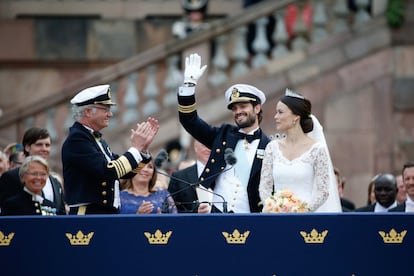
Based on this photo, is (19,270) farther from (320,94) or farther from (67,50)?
(67,50)

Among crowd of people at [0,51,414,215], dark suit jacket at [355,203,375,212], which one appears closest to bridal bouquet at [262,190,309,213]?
crowd of people at [0,51,414,215]

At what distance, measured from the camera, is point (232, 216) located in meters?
10.9

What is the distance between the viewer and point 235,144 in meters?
12.9

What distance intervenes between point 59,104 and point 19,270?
7.59 meters

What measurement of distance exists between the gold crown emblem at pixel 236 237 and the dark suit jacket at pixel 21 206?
7.83 feet

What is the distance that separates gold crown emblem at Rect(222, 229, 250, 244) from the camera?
10.9 m

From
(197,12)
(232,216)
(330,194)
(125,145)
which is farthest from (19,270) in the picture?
(197,12)

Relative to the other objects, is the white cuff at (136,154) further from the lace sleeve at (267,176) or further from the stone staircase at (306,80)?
the stone staircase at (306,80)

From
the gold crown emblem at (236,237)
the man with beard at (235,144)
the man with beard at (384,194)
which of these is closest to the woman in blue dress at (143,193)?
the man with beard at (235,144)

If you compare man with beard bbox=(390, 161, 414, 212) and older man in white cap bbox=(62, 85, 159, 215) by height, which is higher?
older man in white cap bbox=(62, 85, 159, 215)

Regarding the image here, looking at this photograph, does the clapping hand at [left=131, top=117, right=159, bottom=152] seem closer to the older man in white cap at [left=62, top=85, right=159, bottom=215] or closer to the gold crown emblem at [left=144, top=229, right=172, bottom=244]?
the older man in white cap at [left=62, top=85, right=159, bottom=215]

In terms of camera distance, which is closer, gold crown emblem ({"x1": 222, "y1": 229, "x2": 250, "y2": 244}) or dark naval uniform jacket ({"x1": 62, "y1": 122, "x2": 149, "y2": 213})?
gold crown emblem ({"x1": 222, "y1": 229, "x2": 250, "y2": 244})

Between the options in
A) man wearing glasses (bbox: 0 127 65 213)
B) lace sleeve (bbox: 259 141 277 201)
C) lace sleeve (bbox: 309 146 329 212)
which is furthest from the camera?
man wearing glasses (bbox: 0 127 65 213)

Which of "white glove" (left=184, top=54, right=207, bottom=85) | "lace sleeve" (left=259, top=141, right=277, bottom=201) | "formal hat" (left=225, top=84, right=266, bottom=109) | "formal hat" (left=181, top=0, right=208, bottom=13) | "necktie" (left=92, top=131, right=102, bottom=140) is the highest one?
"formal hat" (left=181, top=0, right=208, bottom=13)
